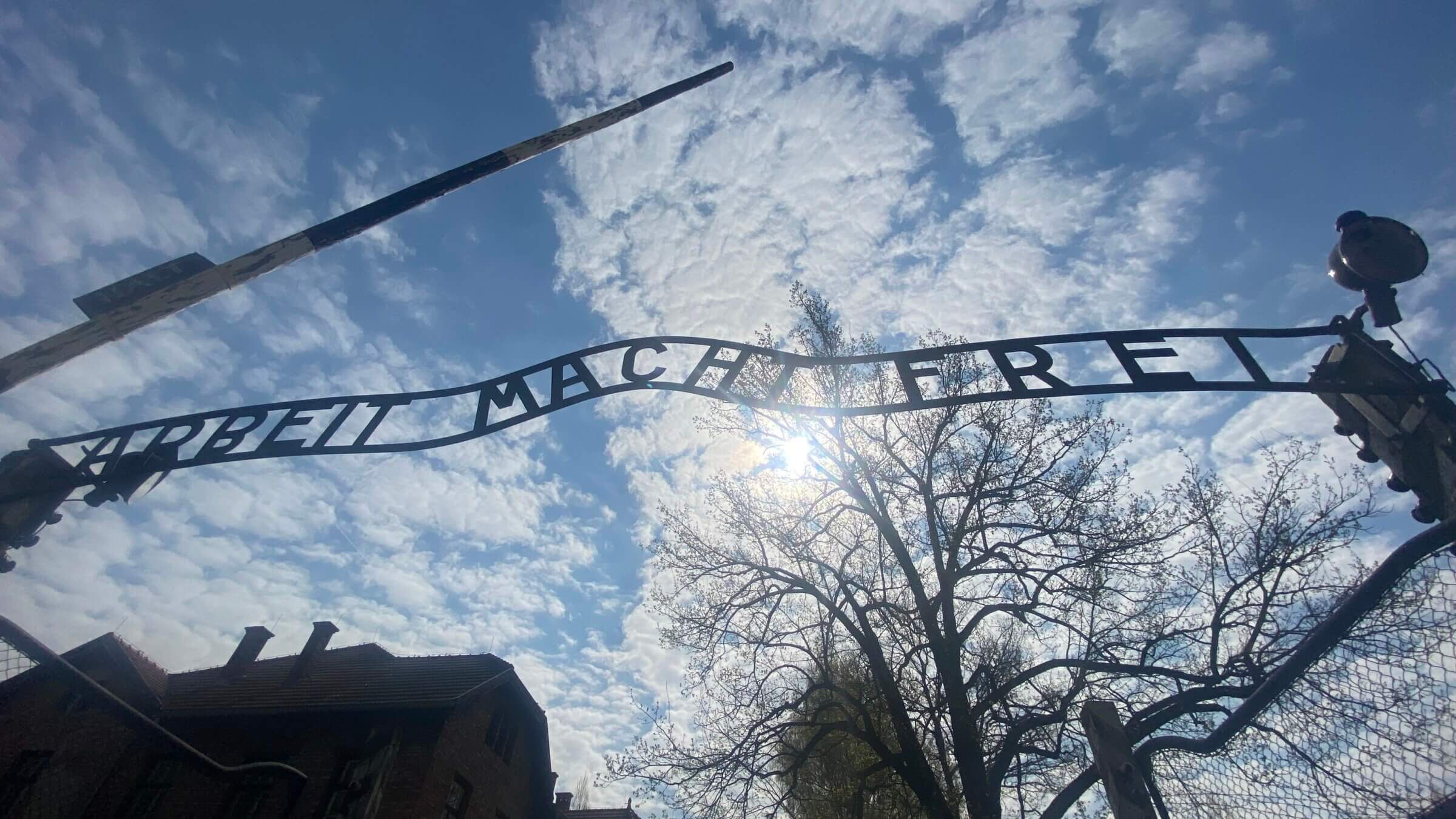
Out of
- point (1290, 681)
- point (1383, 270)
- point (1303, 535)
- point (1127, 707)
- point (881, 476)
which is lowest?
point (1290, 681)

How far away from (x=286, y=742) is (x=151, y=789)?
3875 millimetres

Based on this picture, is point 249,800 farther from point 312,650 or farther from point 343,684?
point 312,650

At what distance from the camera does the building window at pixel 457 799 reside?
50.8ft

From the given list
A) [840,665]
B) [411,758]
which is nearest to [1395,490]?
[840,665]

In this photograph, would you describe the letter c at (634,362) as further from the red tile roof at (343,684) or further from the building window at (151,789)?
the building window at (151,789)

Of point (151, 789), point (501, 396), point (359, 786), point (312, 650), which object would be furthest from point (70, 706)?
point (501, 396)

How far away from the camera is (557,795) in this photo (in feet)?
85.0

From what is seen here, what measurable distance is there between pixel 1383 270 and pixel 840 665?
1167cm

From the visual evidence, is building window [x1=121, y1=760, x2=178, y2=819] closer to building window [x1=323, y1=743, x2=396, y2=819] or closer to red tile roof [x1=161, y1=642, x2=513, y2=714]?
red tile roof [x1=161, y1=642, x2=513, y2=714]

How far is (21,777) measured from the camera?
16531 millimetres

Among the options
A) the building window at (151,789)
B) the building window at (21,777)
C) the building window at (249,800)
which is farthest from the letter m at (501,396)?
the building window at (21,777)

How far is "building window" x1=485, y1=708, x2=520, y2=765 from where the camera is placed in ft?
59.9

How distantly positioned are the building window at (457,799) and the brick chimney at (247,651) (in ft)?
37.2

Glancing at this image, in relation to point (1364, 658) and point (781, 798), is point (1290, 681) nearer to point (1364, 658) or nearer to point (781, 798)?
point (1364, 658)
